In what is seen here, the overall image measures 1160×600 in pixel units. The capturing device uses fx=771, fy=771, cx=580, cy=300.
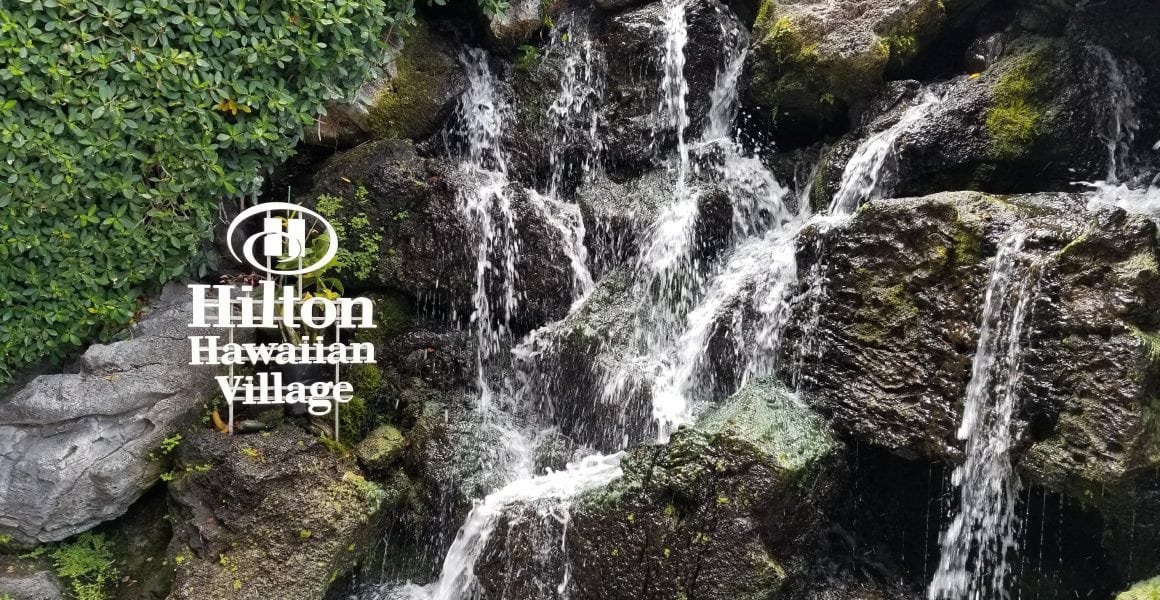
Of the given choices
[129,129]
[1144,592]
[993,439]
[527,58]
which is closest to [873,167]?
[993,439]

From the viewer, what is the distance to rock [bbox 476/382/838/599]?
4938 mm

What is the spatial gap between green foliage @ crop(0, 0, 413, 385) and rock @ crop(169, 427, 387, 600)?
172cm

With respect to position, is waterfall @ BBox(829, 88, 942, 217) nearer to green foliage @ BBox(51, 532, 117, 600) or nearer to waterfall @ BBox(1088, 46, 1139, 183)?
waterfall @ BBox(1088, 46, 1139, 183)

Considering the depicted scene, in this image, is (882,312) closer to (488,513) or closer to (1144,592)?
(1144,592)

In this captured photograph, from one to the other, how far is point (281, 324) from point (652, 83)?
458 cm

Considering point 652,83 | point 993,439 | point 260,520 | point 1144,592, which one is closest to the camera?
point 1144,592

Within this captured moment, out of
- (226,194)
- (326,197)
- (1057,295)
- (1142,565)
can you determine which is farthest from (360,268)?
(1142,565)

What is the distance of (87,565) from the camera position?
6.30 meters

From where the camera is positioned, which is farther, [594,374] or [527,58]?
[527,58]

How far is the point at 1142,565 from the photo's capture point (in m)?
4.64

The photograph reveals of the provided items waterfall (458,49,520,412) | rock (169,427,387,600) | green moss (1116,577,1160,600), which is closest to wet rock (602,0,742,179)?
waterfall (458,49,520,412)

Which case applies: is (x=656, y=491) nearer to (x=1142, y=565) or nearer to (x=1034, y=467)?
(x=1034, y=467)

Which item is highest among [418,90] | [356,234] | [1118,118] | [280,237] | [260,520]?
[418,90]

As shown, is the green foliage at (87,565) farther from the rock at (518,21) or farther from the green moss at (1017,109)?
the green moss at (1017,109)
